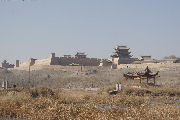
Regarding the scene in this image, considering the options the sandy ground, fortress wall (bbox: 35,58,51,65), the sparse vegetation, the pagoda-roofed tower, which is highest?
the pagoda-roofed tower

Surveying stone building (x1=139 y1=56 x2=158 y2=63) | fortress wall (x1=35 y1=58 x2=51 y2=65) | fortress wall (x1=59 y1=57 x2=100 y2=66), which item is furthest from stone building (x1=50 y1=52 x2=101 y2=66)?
stone building (x1=139 y1=56 x2=158 y2=63)

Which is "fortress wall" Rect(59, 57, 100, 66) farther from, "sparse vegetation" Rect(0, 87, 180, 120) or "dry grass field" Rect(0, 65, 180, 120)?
"sparse vegetation" Rect(0, 87, 180, 120)

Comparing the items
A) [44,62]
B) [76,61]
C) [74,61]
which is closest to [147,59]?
[76,61]

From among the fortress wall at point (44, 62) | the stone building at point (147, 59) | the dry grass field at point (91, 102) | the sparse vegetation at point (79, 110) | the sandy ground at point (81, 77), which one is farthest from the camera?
the fortress wall at point (44, 62)

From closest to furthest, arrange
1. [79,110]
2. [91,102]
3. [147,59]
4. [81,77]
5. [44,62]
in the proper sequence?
[79,110]
[91,102]
[81,77]
[44,62]
[147,59]

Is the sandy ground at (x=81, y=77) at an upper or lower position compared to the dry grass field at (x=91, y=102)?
upper

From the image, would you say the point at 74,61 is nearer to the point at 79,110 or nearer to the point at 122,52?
the point at 122,52

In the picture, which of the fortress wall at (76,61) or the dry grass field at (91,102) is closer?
the dry grass field at (91,102)

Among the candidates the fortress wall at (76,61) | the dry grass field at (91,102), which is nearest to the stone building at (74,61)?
the fortress wall at (76,61)

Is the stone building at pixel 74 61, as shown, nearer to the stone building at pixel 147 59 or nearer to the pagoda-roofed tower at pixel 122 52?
the pagoda-roofed tower at pixel 122 52

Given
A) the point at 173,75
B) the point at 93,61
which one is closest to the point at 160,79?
the point at 173,75

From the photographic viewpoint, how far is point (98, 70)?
4847 cm

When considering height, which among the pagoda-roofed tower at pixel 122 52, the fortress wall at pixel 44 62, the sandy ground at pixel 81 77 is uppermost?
the pagoda-roofed tower at pixel 122 52

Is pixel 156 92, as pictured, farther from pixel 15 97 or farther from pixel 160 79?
pixel 160 79
